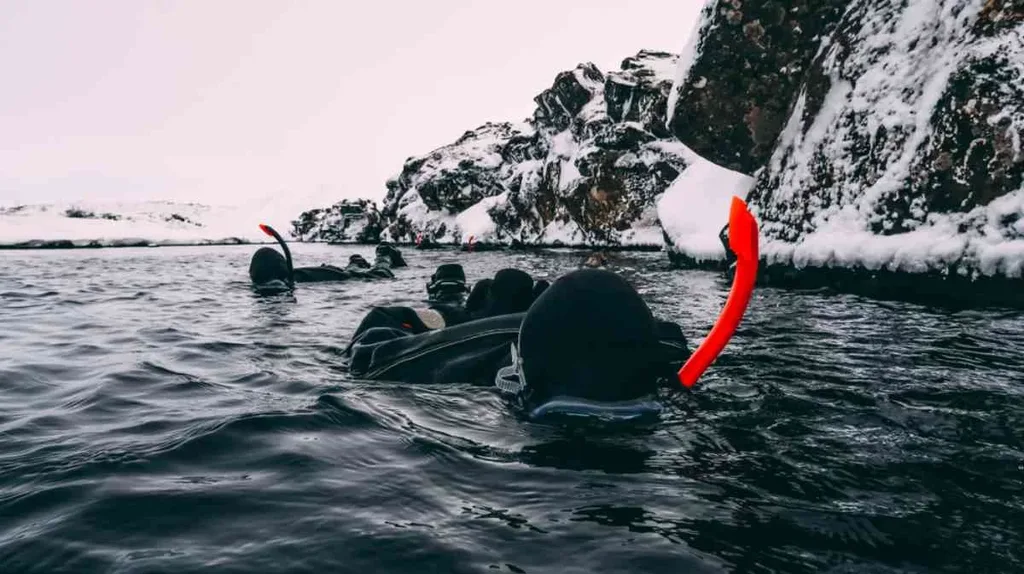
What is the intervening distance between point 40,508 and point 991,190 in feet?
33.6

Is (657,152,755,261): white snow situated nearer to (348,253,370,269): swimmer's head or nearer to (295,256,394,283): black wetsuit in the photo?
(295,256,394,283): black wetsuit

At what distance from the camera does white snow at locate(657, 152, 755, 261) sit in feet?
50.1

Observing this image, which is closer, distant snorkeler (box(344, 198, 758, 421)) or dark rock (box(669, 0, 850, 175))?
distant snorkeler (box(344, 198, 758, 421))

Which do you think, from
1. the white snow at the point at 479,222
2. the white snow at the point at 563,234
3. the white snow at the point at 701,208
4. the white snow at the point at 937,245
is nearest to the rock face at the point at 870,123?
the white snow at the point at 937,245

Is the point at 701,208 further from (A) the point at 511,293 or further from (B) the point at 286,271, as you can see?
(A) the point at 511,293

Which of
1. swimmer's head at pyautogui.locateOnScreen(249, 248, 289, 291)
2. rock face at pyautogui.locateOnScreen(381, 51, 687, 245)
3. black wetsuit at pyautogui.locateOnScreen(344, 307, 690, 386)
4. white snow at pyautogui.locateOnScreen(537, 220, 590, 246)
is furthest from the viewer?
white snow at pyautogui.locateOnScreen(537, 220, 590, 246)

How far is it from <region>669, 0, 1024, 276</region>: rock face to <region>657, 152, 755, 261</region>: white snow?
43.6 inches

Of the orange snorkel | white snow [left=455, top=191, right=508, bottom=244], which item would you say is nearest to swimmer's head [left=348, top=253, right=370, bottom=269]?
the orange snorkel

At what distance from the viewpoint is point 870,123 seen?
10812 mm

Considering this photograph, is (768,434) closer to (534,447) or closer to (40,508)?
(534,447)

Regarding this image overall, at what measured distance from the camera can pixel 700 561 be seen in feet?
6.07

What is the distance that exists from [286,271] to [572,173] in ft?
92.3

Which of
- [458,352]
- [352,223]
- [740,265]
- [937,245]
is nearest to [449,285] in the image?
[458,352]

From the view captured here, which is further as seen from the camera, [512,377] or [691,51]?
[691,51]
